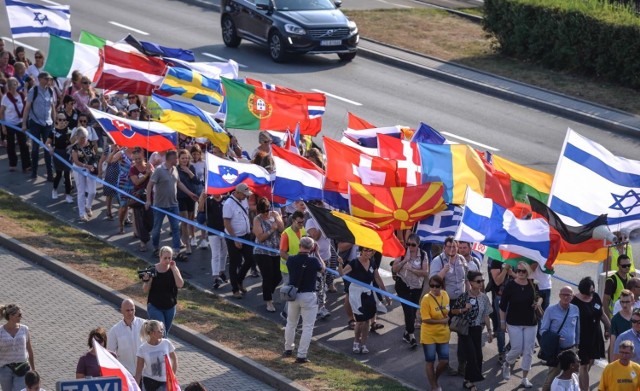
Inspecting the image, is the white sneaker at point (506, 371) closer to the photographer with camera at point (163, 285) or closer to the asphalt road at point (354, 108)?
the asphalt road at point (354, 108)

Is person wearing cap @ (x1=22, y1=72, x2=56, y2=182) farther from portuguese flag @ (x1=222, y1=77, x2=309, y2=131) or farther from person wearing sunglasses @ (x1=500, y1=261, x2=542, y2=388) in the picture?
person wearing sunglasses @ (x1=500, y1=261, x2=542, y2=388)

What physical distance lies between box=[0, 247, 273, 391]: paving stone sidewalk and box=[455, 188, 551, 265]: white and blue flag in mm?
3198

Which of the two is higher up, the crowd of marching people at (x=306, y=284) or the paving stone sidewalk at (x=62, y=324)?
the crowd of marching people at (x=306, y=284)

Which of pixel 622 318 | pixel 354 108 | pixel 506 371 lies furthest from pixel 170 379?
pixel 354 108

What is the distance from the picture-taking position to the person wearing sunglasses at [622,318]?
557 inches

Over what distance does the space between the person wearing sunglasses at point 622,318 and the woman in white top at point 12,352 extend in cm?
666

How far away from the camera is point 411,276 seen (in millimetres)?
15922

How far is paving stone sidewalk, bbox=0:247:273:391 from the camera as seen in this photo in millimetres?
14484

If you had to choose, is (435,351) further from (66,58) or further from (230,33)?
(230,33)

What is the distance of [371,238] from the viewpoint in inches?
609

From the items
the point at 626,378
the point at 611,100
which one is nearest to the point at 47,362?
the point at 626,378

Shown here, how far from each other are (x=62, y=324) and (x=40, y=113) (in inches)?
260

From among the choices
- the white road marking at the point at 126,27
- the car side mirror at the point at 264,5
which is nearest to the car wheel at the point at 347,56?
the car side mirror at the point at 264,5

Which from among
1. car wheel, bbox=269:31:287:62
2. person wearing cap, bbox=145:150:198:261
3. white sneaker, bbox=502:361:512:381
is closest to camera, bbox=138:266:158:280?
person wearing cap, bbox=145:150:198:261
